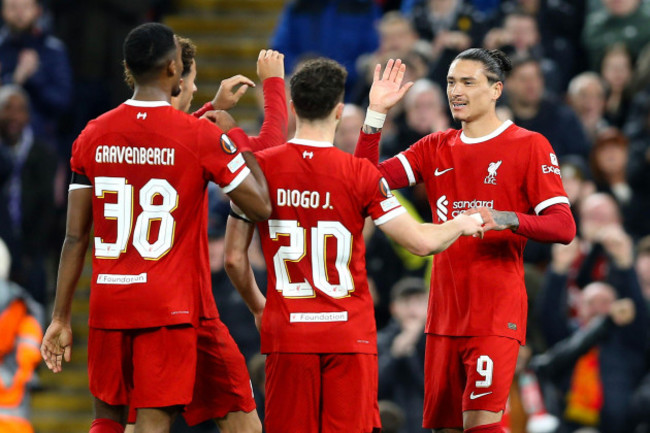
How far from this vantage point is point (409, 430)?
380 inches

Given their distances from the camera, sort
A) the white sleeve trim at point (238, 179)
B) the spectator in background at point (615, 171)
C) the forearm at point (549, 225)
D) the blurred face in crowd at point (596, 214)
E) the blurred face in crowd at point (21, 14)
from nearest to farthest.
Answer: the white sleeve trim at point (238, 179), the forearm at point (549, 225), the blurred face in crowd at point (596, 214), the spectator in background at point (615, 171), the blurred face in crowd at point (21, 14)

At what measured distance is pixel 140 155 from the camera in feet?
19.2

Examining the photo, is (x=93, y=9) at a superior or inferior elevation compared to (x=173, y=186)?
superior

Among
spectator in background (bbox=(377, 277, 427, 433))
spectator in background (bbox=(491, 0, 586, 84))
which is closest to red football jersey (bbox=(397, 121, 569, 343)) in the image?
spectator in background (bbox=(377, 277, 427, 433))

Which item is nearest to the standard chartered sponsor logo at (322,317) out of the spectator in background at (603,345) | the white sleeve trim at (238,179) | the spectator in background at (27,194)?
the white sleeve trim at (238,179)

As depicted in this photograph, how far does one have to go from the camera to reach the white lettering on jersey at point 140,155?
5832 mm

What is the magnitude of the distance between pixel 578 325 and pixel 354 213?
4.83 metres

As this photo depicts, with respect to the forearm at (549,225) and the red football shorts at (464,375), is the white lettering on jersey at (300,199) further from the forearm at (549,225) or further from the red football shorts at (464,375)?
the red football shorts at (464,375)

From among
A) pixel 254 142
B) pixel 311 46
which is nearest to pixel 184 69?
pixel 254 142

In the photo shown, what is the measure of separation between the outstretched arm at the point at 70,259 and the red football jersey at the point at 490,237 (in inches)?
71.5

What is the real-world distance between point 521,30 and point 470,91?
5.72m

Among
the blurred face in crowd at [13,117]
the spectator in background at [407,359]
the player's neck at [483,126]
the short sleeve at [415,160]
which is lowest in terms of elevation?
the spectator in background at [407,359]

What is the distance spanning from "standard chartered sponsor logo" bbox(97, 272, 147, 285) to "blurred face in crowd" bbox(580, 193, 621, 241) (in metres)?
5.39

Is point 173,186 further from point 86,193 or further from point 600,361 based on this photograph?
point 600,361
